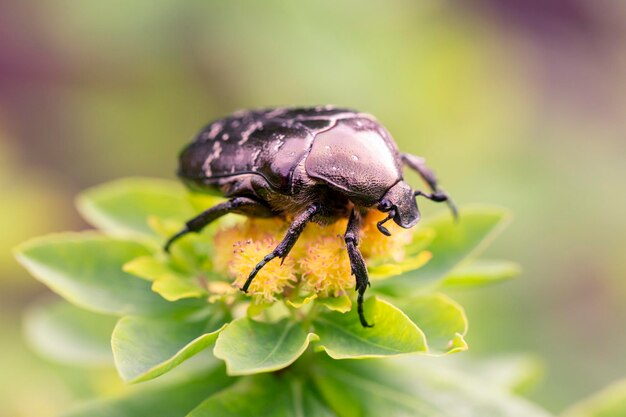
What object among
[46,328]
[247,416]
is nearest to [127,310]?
[247,416]

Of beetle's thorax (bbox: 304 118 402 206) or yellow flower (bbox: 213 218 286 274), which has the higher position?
beetle's thorax (bbox: 304 118 402 206)

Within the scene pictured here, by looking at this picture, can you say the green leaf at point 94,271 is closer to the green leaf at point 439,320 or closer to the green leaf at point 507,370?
the green leaf at point 439,320

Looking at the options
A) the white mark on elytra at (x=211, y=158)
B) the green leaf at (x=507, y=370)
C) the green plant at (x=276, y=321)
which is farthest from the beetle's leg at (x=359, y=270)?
the green leaf at (x=507, y=370)

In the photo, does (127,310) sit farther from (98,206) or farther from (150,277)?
(98,206)

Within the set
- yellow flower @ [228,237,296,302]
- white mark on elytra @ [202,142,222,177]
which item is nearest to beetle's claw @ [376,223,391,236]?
yellow flower @ [228,237,296,302]

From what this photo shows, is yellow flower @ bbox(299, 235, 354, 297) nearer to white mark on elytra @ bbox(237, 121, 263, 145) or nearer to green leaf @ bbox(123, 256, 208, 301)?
green leaf @ bbox(123, 256, 208, 301)

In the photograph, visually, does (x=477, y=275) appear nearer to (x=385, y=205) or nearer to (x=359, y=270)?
(x=385, y=205)
